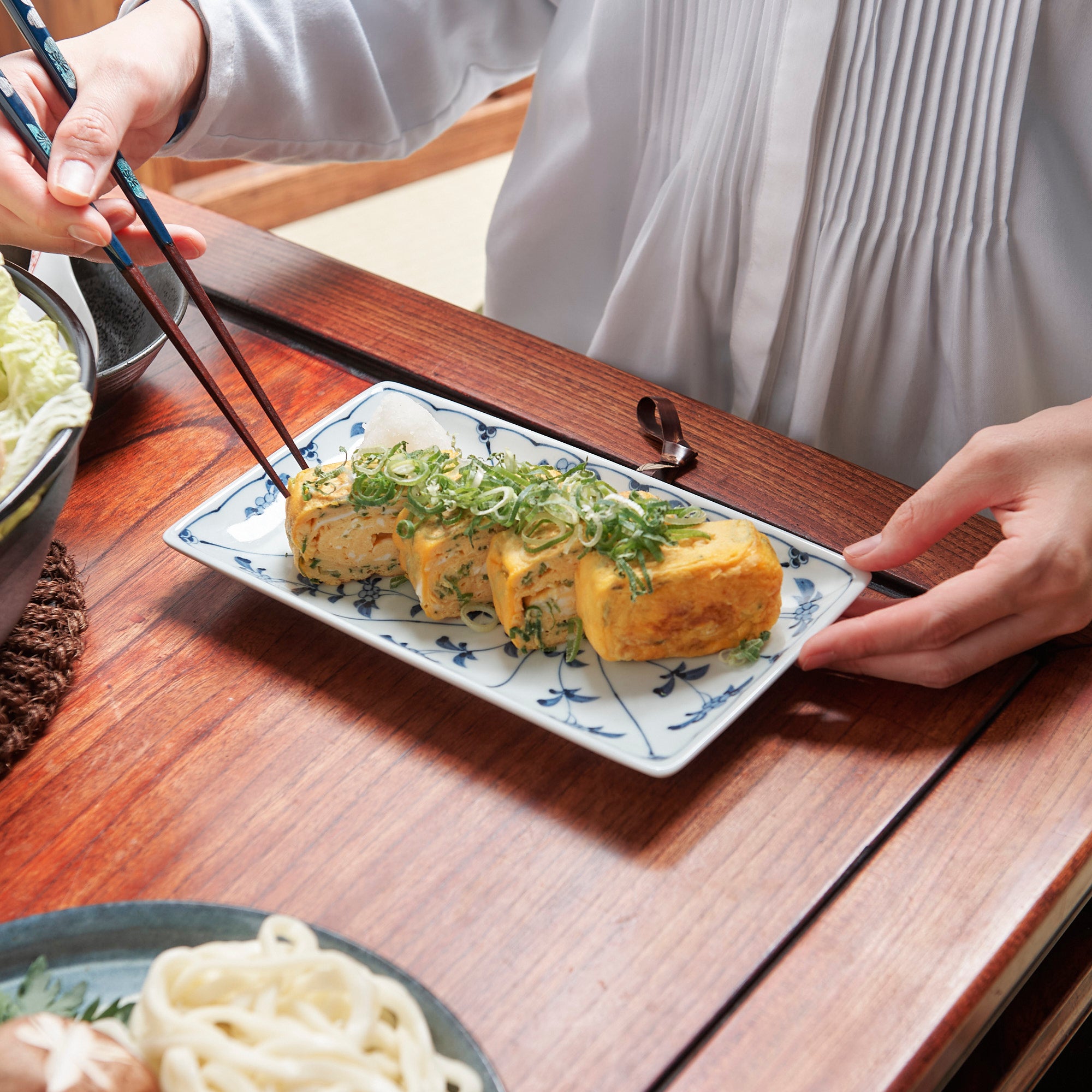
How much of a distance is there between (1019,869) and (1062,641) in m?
0.24

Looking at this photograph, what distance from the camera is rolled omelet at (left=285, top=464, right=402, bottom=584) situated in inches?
36.1

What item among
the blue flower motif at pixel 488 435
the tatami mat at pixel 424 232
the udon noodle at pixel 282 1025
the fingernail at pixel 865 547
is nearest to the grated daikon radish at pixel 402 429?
the blue flower motif at pixel 488 435

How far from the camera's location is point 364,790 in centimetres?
75

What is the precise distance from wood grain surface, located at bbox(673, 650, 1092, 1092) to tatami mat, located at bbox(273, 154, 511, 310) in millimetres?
2537

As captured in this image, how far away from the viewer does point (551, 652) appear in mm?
875

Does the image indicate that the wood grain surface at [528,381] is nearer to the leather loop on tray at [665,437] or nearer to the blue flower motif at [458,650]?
the leather loop on tray at [665,437]

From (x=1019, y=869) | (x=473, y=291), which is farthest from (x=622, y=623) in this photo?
(x=473, y=291)

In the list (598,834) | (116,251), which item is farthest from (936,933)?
(116,251)

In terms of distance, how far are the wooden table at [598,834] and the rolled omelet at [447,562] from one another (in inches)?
3.3

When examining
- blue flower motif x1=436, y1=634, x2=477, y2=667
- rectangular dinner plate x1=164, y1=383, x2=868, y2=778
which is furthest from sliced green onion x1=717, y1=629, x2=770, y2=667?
blue flower motif x1=436, y1=634, x2=477, y2=667

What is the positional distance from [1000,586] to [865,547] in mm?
128

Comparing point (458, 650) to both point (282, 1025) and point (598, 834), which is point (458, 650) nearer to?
point (598, 834)

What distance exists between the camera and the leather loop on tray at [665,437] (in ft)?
3.33

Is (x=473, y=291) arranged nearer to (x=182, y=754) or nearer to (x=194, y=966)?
(x=182, y=754)
